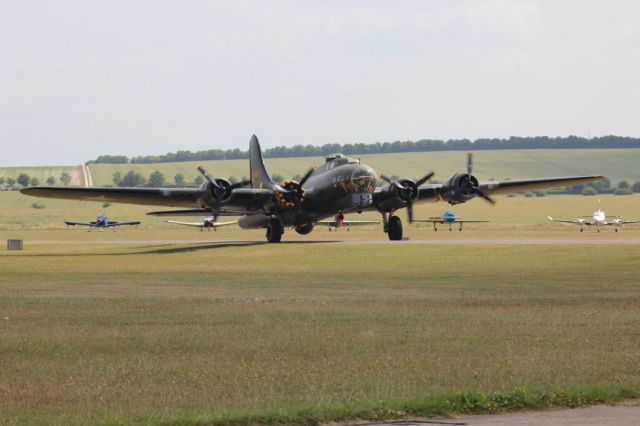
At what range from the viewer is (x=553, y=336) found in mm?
23422

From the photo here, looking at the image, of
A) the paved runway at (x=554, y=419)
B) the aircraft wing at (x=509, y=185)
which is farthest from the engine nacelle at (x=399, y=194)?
the paved runway at (x=554, y=419)

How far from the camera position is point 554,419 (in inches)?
590

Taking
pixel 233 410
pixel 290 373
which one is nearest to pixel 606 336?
pixel 290 373

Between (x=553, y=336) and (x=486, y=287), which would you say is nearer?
(x=553, y=336)

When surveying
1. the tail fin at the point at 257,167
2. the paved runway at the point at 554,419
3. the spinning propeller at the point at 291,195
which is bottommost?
the paved runway at the point at 554,419

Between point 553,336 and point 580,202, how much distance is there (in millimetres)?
169379

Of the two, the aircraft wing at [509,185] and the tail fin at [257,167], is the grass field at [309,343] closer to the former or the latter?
the aircraft wing at [509,185]

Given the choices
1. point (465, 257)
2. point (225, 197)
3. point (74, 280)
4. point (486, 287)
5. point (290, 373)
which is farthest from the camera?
point (225, 197)

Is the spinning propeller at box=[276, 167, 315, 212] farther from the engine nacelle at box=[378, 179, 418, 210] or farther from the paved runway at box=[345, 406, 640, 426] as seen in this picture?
the paved runway at box=[345, 406, 640, 426]

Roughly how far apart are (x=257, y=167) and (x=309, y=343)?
5379 cm

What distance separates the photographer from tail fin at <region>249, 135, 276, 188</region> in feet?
244

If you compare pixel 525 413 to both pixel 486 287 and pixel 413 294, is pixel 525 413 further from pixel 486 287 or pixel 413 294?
pixel 486 287

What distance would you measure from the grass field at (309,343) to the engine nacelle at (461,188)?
2095cm

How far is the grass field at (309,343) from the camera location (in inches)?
640
